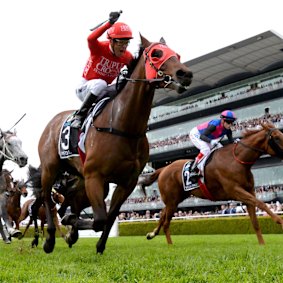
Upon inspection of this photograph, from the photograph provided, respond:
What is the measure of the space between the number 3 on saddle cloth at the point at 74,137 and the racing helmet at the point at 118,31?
0.69 metres

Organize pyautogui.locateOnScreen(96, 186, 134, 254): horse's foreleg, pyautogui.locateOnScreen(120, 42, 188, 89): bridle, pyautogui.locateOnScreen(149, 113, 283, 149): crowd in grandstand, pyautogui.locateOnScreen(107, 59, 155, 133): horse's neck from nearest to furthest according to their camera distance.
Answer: pyautogui.locateOnScreen(120, 42, 188, 89): bridle, pyautogui.locateOnScreen(107, 59, 155, 133): horse's neck, pyautogui.locateOnScreen(96, 186, 134, 254): horse's foreleg, pyautogui.locateOnScreen(149, 113, 283, 149): crowd in grandstand

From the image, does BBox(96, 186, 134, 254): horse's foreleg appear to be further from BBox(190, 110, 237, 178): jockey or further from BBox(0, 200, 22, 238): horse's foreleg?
BBox(190, 110, 237, 178): jockey

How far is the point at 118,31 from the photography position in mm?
5328

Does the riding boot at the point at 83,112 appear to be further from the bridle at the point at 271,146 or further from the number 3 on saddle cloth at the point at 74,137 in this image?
the bridle at the point at 271,146

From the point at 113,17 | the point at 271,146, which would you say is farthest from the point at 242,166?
the point at 113,17

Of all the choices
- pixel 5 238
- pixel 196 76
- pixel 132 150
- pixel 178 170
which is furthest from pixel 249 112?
pixel 132 150

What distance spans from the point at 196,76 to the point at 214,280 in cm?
3572

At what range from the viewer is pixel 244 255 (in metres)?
4.66

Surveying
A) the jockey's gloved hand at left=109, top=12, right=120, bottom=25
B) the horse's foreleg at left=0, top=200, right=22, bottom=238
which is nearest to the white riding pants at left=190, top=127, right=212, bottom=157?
the horse's foreleg at left=0, top=200, right=22, bottom=238

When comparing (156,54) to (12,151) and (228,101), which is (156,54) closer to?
(12,151)

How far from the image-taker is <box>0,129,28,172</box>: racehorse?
8047mm

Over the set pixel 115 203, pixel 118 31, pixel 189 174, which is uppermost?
pixel 118 31

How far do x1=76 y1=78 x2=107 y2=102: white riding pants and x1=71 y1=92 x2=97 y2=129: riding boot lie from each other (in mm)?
79

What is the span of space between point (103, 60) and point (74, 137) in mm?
975
